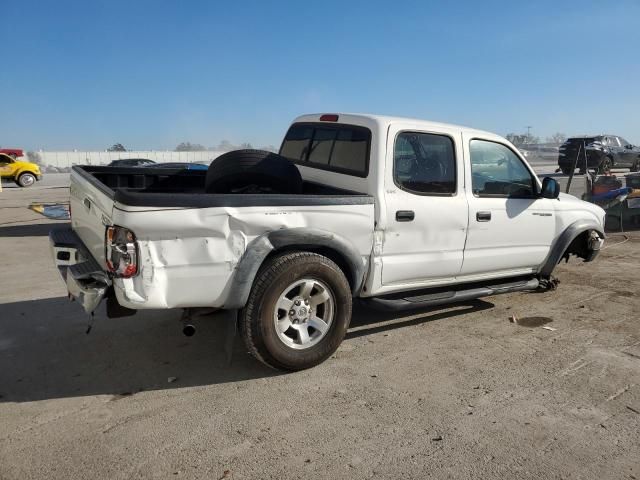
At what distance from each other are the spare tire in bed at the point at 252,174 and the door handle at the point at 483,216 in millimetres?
1647

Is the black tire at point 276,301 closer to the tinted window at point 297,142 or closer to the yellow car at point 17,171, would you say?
the tinted window at point 297,142

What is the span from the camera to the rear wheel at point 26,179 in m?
25.7

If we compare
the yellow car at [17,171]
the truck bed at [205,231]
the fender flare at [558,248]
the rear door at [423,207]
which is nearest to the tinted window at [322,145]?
the rear door at [423,207]

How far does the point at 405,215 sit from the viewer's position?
4.21 metres

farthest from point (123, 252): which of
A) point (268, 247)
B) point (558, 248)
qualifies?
point (558, 248)

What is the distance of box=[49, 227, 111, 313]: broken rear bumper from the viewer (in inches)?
131

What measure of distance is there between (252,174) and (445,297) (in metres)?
1.98

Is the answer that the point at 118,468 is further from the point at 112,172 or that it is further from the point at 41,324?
the point at 112,172

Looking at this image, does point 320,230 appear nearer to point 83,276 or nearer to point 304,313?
point 304,313

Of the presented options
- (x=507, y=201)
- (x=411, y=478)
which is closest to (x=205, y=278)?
(x=411, y=478)

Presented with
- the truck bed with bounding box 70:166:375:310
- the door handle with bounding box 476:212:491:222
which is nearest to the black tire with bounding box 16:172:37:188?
the truck bed with bounding box 70:166:375:310

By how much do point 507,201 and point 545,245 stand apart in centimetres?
80

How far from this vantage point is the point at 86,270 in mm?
3480

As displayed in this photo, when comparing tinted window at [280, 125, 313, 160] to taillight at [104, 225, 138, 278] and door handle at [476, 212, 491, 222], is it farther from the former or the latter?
taillight at [104, 225, 138, 278]
